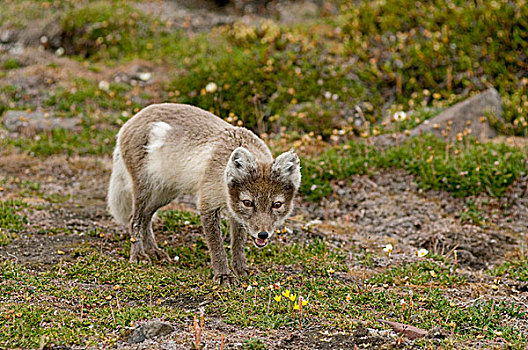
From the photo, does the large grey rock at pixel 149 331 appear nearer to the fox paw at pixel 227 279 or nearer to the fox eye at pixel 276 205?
the fox paw at pixel 227 279

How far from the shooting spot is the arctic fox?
574 cm

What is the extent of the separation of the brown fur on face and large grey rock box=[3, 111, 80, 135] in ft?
22.0

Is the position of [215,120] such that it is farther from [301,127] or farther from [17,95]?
[17,95]

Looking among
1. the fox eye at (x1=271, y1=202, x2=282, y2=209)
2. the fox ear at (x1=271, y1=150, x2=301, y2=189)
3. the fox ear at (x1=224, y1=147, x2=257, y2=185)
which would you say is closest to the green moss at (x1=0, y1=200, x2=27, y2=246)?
the fox ear at (x1=224, y1=147, x2=257, y2=185)

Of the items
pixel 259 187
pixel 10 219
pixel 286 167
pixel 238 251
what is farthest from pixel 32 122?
pixel 286 167

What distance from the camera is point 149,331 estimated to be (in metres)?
4.83

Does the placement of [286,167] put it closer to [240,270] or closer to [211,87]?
[240,270]

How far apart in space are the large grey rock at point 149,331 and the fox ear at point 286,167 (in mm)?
1810

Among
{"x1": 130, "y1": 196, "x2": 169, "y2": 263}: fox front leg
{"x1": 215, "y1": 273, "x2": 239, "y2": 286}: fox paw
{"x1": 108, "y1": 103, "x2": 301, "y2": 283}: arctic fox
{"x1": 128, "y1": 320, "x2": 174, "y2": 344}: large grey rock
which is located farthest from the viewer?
{"x1": 130, "y1": 196, "x2": 169, "y2": 263}: fox front leg

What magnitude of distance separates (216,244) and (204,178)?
2.41 feet

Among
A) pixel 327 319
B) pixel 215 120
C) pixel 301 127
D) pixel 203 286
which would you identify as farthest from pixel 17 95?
pixel 327 319

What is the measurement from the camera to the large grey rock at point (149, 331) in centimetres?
477

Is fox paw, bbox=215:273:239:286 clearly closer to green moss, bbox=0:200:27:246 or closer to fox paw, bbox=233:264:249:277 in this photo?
fox paw, bbox=233:264:249:277

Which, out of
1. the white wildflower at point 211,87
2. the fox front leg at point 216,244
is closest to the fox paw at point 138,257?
the fox front leg at point 216,244
